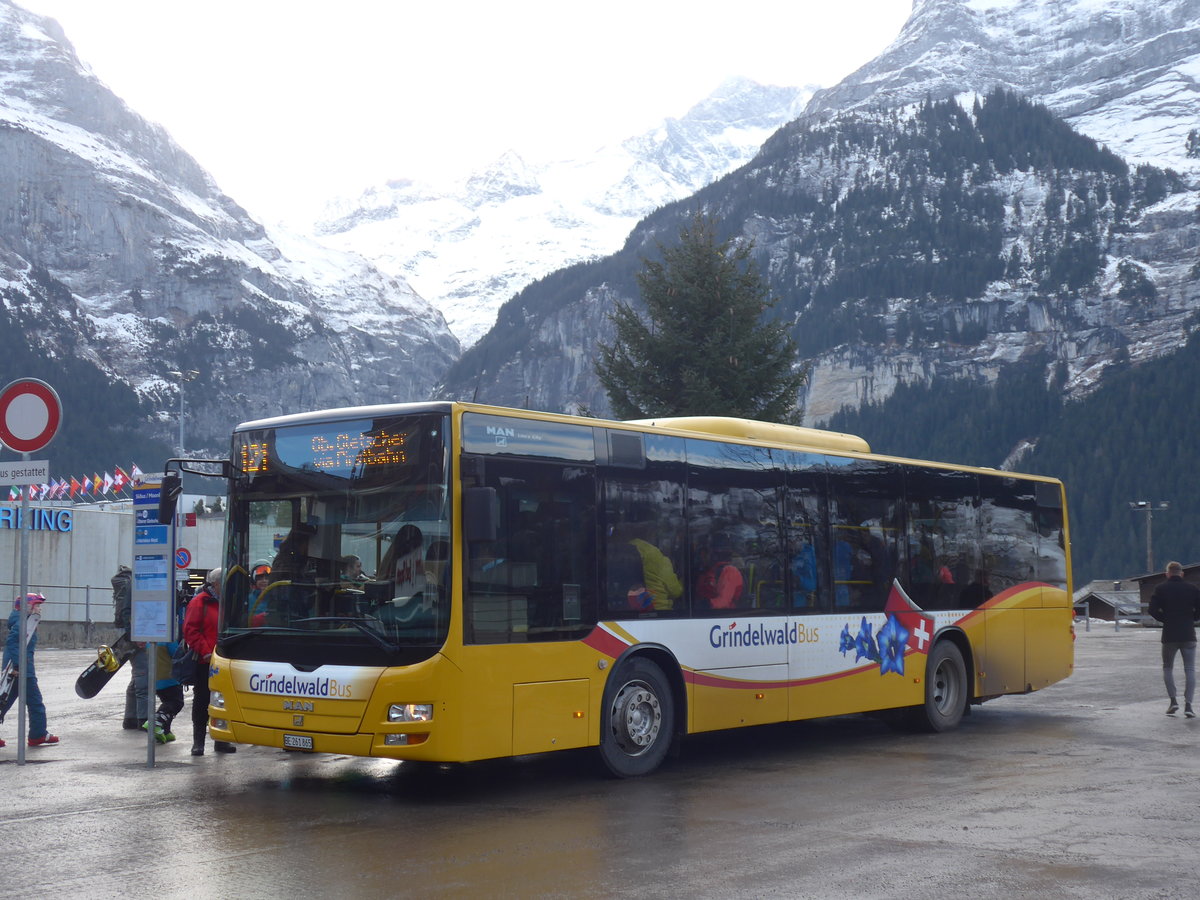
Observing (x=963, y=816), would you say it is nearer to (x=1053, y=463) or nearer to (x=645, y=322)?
(x=645, y=322)

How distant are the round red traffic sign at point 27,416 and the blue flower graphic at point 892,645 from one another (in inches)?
313

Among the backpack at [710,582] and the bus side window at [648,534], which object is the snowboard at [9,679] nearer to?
the bus side window at [648,534]

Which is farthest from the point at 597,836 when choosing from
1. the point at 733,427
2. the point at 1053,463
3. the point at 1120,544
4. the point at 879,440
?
the point at 879,440

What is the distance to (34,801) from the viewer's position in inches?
376

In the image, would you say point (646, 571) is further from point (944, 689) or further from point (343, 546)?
point (944, 689)

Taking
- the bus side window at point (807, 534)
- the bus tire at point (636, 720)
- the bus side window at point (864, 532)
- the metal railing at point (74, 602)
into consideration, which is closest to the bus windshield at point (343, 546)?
the bus tire at point (636, 720)

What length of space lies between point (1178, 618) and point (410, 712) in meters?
10.0

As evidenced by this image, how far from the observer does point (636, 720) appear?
10703 millimetres

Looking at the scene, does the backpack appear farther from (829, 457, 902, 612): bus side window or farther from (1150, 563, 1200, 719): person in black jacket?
(1150, 563, 1200, 719): person in black jacket

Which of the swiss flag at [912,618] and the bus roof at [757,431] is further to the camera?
the swiss flag at [912,618]

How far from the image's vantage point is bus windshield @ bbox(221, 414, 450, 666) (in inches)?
365

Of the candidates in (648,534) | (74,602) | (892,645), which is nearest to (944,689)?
(892,645)

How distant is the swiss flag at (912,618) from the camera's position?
45.2 feet

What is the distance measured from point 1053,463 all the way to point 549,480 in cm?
14756
